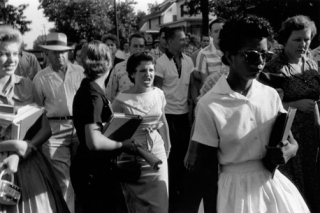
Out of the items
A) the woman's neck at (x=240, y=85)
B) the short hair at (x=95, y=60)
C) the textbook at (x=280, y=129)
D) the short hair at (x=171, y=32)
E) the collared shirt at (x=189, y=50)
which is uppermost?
the short hair at (x=171, y=32)

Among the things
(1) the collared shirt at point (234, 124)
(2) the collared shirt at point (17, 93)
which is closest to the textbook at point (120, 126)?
(2) the collared shirt at point (17, 93)

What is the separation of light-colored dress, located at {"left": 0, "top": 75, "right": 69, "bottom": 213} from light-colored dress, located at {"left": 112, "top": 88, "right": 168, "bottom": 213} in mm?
909

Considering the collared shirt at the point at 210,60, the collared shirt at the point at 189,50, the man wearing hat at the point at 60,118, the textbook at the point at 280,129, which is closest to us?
the textbook at the point at 280,129

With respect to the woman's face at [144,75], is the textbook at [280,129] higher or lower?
lower

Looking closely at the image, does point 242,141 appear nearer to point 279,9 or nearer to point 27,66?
point 27,66

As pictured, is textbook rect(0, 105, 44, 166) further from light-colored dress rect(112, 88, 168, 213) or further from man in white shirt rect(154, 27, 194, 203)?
man in white shirt rect(154, 27, 194, 203)

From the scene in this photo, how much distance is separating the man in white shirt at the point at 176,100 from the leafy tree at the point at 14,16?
81.4 ft

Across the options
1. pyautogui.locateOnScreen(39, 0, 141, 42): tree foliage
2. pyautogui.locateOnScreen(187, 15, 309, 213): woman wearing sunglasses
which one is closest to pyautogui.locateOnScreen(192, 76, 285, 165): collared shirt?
pyautogui.locateOnScreen(187, 15, 309, 213): woman wearing sunglasses

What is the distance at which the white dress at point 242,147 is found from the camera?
2.50m

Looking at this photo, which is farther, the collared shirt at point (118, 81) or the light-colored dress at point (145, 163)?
the collared shirt at point (118, 81)

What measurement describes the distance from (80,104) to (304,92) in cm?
202

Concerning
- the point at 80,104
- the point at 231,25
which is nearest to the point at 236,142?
the point at 231,25

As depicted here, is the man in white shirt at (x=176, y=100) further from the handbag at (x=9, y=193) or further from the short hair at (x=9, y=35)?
the handbag at (x=9, y=193)

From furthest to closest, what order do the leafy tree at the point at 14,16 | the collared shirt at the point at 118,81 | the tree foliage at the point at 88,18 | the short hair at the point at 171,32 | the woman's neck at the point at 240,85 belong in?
the tree foliage at the point at 88,18 < the leafy tree at the point at 14,16 < the short hair at the point at 171,32 < the collared shirt at the point at 118,81 < the woman's neck at the point at 240,85
